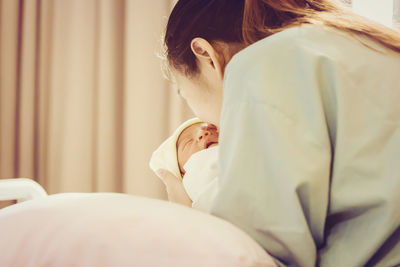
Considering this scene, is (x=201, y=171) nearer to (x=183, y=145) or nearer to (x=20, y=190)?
(x=183, y=145)

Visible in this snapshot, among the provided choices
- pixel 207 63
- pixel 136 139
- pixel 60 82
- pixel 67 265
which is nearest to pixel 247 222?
pixel 67 265

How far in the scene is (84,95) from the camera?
1754 millimetres

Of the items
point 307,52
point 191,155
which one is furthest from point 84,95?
point 307,52

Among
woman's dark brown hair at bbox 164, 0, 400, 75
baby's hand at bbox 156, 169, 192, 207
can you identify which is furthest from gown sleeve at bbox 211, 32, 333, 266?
baby's hand at bbox 156, 169, 192, 207

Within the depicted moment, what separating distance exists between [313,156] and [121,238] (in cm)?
24

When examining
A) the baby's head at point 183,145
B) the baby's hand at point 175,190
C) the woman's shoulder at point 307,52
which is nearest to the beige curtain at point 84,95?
the baby's head at point 183,145

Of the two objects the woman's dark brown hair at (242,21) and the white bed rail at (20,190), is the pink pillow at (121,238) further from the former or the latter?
the white bed rail at (20,190)

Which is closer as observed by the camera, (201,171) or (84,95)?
(201,171)

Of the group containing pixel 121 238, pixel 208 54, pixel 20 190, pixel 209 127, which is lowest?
pixel 20 190

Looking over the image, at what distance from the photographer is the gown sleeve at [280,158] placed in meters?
0.45

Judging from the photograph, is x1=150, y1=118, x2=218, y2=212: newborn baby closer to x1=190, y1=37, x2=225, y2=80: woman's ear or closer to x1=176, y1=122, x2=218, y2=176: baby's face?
x1=176, y1=122, x2=218, y2=176: baby's face

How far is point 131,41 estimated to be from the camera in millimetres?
1736

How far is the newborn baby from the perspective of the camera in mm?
777

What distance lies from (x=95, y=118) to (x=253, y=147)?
141 cm
